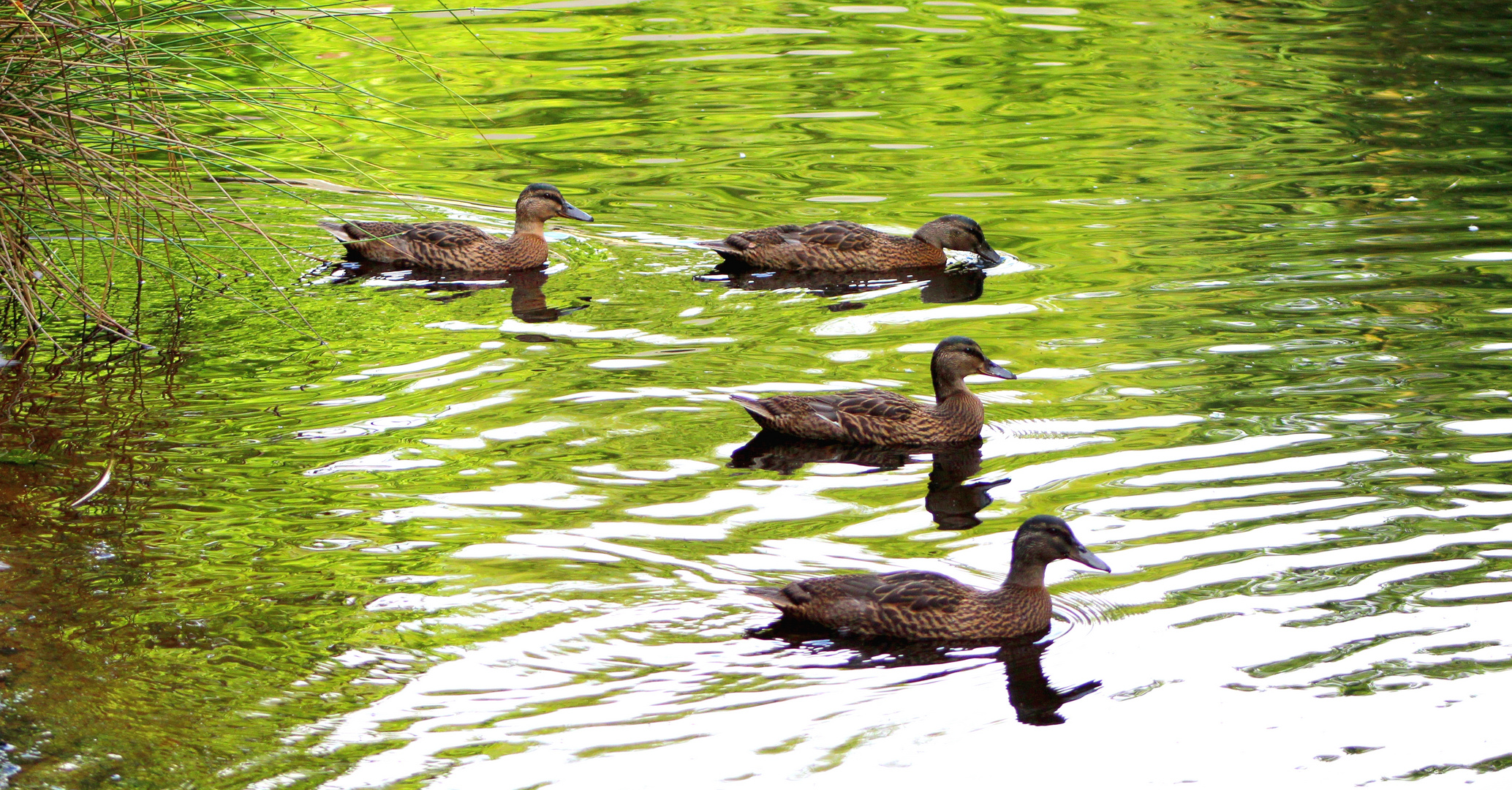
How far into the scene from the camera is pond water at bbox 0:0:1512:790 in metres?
5.90

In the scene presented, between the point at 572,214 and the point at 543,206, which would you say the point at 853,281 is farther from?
the point at 543,206

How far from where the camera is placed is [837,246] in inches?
493

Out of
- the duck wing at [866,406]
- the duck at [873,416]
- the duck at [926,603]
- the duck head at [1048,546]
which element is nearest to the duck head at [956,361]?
the duck at [873,416]

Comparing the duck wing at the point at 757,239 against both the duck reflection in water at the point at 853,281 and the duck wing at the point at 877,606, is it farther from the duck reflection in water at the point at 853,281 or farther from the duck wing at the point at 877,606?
the duck wing at the point at 877,606

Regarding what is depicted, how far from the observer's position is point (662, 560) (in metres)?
7.23

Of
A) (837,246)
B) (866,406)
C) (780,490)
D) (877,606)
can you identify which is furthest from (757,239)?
(877,606)

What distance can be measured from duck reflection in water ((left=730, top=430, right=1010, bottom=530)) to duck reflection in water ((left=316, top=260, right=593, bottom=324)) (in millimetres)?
2996

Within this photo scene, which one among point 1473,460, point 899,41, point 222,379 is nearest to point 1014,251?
point 1473,460

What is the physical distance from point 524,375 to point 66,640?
3934 mm

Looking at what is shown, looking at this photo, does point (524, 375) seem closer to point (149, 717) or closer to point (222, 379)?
point (222, 379)

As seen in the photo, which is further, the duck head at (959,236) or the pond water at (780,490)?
the duck head at (959,236)

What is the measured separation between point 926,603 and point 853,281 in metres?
6.10

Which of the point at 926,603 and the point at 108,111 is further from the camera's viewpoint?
the point at 108,111

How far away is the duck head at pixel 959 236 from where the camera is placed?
12.5m
